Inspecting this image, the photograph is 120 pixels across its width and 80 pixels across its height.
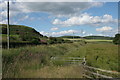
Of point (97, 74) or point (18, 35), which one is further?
point (18, 35)

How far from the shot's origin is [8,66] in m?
4.40

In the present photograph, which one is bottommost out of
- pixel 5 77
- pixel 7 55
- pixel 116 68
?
pixel 116 68

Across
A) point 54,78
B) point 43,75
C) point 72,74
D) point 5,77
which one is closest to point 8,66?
point 5,77

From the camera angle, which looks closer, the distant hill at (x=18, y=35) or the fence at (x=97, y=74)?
the fence at (x=97, y=74)

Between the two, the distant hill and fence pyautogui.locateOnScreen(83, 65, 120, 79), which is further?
the distant hill

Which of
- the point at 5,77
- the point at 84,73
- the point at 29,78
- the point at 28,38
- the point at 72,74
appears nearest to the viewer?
the point at 5,77

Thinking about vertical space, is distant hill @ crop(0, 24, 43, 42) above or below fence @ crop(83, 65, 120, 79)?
above

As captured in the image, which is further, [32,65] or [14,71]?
[32,65]

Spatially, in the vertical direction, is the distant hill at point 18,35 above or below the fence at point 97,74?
above

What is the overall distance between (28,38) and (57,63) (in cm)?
2227

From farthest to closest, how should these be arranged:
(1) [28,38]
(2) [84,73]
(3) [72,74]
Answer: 1. (1) [28,38]
2. (2) [84,73]
3. (3) [72,74]

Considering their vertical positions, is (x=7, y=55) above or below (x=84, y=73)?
above

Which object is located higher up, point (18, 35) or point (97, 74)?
point (18, 35)

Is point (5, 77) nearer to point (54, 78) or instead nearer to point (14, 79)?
point (14, 79)
